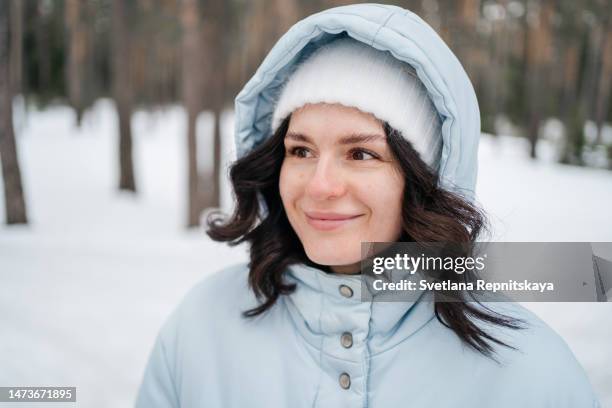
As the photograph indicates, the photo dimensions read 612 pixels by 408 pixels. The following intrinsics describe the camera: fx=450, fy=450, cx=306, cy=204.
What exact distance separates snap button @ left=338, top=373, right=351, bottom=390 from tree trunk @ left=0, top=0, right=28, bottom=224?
16.8ft

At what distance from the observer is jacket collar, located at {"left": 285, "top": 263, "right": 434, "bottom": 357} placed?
1.13 m

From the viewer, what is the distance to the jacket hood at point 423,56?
110 centimetres

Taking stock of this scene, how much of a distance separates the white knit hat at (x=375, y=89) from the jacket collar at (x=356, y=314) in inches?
15.3

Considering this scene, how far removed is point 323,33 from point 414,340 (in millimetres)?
847

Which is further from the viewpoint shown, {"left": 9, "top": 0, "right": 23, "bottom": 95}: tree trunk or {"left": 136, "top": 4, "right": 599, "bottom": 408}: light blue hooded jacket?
{"left": 9, "top": 0, "right": 23, "bottom": 95}: tree trunk

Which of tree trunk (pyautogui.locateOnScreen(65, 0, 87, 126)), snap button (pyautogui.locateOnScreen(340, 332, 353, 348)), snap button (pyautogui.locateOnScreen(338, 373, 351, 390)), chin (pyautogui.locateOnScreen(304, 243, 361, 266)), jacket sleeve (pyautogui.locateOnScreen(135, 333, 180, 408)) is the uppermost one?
tree trunk (pyautogui.locateOnScreen(65, 0, 87, 126))

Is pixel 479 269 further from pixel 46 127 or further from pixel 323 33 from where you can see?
pixel 46 127

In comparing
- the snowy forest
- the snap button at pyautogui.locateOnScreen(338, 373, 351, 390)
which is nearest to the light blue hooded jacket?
the snap button at pyautogui.locateOnScreen(338, 373, 351, 390)

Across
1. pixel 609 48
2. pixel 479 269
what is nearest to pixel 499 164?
pixel 609 48

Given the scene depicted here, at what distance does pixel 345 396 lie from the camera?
1.11 meters

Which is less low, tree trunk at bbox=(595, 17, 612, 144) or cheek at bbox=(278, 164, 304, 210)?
tree trunk at bbox=(595, 17, 612, 144)

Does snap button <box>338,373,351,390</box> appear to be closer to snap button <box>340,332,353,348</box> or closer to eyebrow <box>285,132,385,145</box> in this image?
snap button <box>340,332,353,348</box>

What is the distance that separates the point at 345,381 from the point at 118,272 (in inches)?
136

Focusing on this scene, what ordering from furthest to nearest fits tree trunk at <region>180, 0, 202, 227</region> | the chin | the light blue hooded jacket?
tree trunk at <region>180, 0, 202, 227</region> → the chin → the light blue hooded jacket
